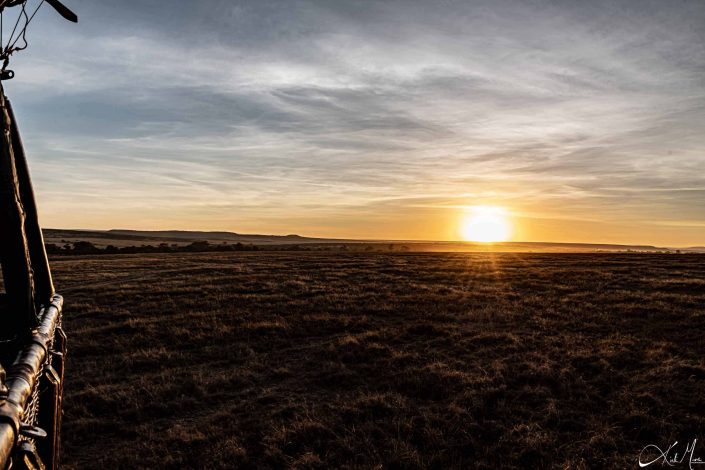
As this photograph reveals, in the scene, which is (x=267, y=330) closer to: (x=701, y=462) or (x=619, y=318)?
(x=701, y=462)

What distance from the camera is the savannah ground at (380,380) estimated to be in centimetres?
715

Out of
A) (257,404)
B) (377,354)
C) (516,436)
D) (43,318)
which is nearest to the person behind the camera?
(43,318)

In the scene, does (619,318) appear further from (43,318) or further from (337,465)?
(43,318)

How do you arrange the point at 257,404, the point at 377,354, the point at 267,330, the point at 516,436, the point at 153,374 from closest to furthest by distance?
the point at 516,436
the point at 257,404
the point at 153,374
the point at 377,354
the point at 267,330

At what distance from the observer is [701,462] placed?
6539 millimetres

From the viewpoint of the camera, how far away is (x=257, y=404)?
353 inches

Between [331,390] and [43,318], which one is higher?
[43,318]

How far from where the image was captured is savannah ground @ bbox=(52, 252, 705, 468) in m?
7.15

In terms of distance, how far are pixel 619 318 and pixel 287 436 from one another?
13424mm

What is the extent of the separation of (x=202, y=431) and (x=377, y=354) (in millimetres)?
5271

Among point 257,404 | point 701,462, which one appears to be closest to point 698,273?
point 701,462

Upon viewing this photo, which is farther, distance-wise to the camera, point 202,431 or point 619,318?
point 619,318

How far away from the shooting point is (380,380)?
10180mm

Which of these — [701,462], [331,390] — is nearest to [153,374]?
[331,390]
